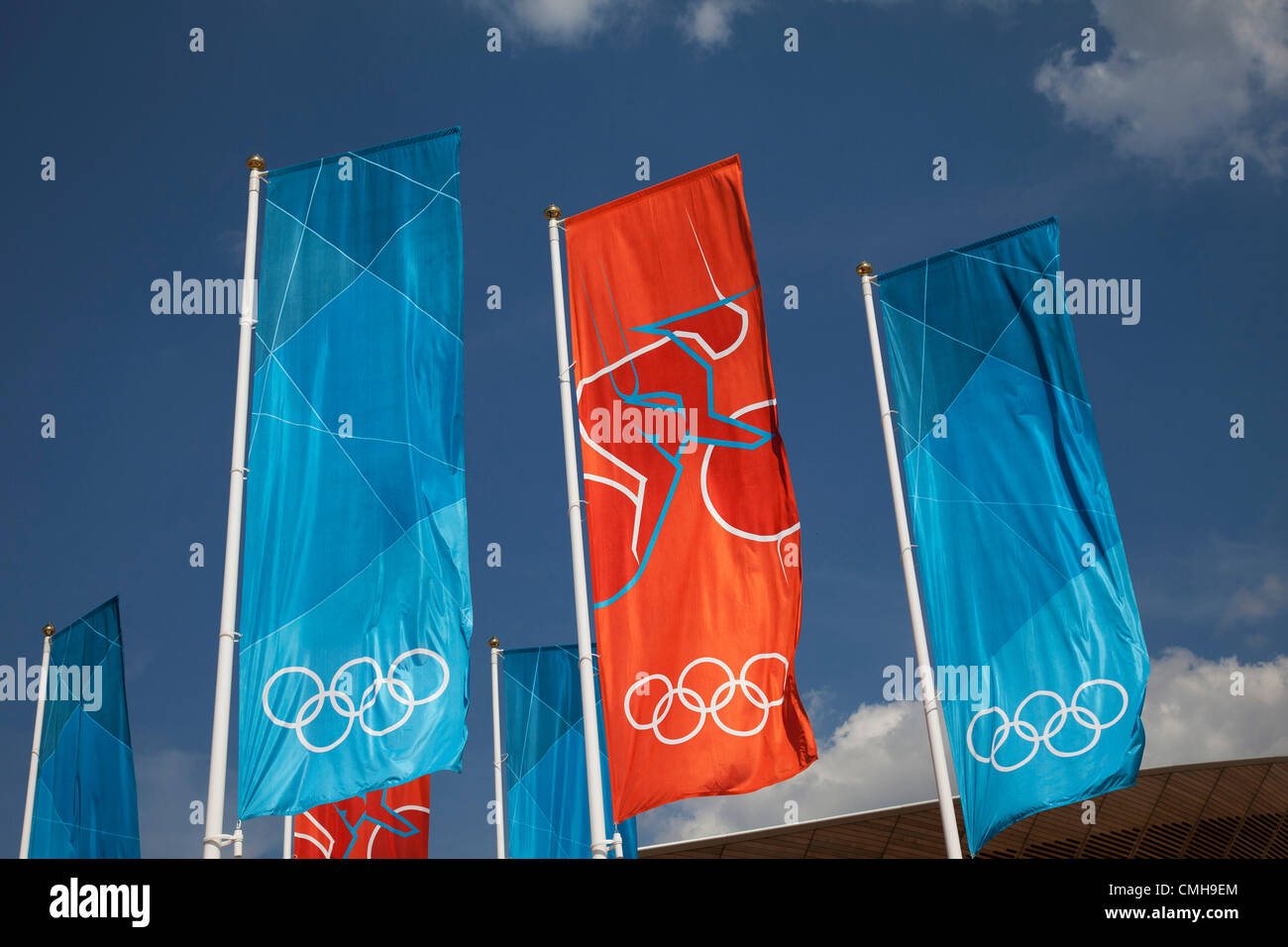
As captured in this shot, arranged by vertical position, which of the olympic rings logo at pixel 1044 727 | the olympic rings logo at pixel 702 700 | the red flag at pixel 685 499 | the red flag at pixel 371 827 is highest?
the red flag at pixel 685 499

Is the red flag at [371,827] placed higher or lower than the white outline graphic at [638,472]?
lower

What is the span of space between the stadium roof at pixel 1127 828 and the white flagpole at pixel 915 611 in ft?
80.4

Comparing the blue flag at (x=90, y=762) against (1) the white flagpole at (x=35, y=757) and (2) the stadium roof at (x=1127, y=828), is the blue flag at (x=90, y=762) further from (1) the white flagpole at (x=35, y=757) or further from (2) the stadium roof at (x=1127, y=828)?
(2) the stadium roof at (x=1127, y=828)

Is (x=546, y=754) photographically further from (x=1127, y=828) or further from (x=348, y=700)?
(x=1127, y=828)

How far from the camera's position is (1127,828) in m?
38.2

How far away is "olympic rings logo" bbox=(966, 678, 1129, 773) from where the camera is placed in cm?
1234

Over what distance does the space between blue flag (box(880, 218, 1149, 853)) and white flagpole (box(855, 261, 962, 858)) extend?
38cm

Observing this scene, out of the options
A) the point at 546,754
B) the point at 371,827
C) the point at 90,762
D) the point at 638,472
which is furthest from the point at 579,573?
the point at 90,762

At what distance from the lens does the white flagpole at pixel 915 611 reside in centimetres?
1327

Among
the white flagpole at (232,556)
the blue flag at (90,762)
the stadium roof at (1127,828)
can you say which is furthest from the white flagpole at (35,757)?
the stadium roof at (1127,828)

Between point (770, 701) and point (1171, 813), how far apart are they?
3177cm

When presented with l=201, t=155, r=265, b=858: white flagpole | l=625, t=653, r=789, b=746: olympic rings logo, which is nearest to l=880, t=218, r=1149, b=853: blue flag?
l=625, t=653, r=789, b=746: olympic rings logo
